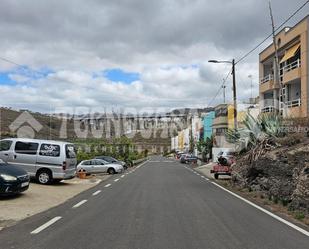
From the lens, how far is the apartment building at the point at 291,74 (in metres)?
33.1

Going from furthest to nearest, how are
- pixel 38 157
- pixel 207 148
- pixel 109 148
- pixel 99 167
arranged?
1. pixel 207 148
2. pixel 109 148
3. pixel 99 167
4. pixel 38 157

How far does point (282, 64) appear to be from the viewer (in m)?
40.5

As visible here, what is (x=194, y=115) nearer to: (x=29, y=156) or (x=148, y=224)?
(x=29, y=156)

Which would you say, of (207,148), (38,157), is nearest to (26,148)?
(38,157)

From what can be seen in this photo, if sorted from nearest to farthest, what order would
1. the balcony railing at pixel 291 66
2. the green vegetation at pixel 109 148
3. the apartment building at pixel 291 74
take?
the apartment building at pixel 291 74 → the balcony railing at pixel 291 66 → the green vegetation at pixel 109 148

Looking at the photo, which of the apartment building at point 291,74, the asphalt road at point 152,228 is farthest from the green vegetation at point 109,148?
the asphalt road at point 152,228

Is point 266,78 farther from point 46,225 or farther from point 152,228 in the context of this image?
point 46,225

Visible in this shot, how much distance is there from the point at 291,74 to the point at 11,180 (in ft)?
92.0

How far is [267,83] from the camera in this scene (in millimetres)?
42812

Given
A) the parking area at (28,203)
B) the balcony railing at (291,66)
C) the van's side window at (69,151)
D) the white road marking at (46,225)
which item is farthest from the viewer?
the balcony railing at (291,66)

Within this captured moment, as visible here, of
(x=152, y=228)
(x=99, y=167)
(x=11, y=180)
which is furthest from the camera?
(x=99, y=167)

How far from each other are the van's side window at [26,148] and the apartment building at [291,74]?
17.9m

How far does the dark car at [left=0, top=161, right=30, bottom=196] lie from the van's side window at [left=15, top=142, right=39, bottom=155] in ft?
16.6

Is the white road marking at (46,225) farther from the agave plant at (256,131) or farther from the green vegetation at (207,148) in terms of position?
the green vegetation at (207,148)
